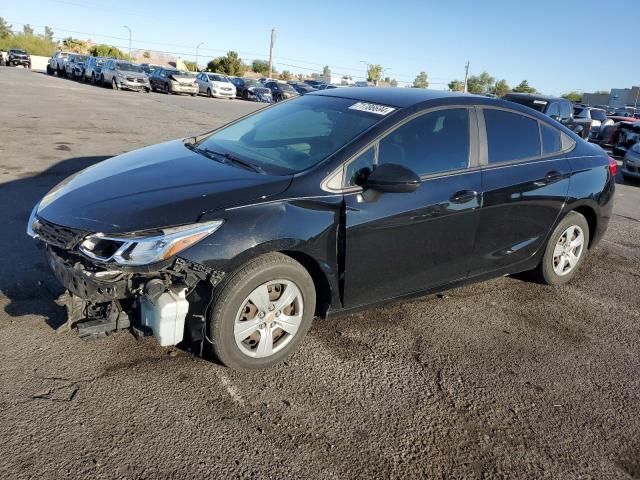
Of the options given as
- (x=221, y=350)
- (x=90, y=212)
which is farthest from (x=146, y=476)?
(x=90, y=212)

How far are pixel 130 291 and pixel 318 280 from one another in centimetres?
116

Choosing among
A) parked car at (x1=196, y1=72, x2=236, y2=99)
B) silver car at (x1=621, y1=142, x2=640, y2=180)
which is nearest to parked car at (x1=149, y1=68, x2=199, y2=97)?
parked car at (x1=196, y1=72, x2=236, y2=99)

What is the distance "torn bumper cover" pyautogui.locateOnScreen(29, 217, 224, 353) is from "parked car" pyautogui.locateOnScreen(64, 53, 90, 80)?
37.6m

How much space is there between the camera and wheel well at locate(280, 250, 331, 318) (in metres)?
3.30

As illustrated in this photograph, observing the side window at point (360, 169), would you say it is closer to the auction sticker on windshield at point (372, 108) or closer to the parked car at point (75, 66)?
the auction sticker on windshield at point (372, 108)

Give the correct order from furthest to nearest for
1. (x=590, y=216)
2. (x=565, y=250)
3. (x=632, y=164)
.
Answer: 1. (x=632, y=164)
2. (x=590, y=216)
3. (x=565, y=250)

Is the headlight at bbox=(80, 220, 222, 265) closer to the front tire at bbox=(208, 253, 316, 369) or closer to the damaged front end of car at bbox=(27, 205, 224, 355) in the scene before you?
the damaged front end of car at bbox=(27, 205, 224, 355)

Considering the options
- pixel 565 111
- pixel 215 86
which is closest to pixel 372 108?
pixel 565 111

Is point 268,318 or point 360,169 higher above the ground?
point 360,169

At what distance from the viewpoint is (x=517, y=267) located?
4.63m

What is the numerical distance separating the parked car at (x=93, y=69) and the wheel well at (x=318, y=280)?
3353 centimetres

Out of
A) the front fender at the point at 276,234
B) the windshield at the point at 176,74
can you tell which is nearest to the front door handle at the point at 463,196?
the front fender at the point at 276,234

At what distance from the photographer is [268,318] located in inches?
126

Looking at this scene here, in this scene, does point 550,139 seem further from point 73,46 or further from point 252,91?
point 73,46
